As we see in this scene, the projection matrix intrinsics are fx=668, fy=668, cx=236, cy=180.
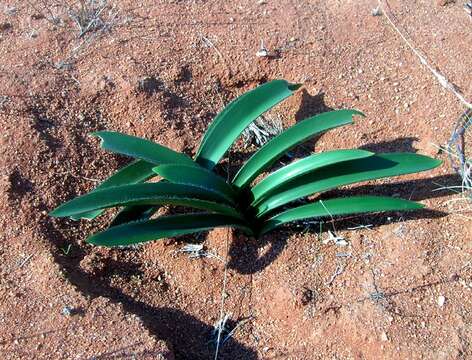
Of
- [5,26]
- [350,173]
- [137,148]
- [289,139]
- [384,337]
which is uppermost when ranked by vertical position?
[5,26]

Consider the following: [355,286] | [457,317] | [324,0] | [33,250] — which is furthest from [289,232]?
[324,0]

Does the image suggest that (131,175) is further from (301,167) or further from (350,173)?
(350,173)

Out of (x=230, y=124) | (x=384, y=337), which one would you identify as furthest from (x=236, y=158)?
(x=384, y=337)

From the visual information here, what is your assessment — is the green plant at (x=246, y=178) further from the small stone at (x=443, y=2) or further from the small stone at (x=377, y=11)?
the small stone at (x=443, y=2)

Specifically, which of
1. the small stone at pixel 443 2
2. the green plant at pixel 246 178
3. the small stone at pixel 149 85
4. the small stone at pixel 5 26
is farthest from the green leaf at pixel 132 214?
the small stone at pixel 443 2

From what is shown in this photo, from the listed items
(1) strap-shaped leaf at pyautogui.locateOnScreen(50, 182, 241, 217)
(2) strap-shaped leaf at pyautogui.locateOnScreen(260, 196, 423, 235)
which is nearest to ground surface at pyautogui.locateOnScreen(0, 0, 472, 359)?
(2) strap-shaped leaf at pyautogui.locateOnScreen(260, 196, 423, 235)
